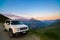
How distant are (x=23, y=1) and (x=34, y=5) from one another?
197 millimetres

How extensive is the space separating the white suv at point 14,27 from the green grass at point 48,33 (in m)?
0.14

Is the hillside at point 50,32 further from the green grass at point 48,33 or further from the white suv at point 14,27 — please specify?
the white suv at point 14,27

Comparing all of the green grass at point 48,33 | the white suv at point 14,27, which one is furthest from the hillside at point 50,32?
the white suv at point 14,27

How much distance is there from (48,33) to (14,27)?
0.56 metres

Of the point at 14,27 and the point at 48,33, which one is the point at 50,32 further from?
the point at 14,27

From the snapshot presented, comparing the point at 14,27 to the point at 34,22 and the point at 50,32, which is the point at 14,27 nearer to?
the point at 34,22

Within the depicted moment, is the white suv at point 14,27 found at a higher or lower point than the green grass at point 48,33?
higher

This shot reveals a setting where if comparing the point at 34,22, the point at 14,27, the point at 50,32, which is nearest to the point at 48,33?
the point at 50,32

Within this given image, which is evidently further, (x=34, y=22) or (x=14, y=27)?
(x=34, y=22)

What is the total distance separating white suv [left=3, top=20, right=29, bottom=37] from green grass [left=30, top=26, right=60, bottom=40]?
14 centimetres

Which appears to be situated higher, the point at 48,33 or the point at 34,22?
the point at 34,22

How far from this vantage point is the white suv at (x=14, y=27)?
192 centimetres

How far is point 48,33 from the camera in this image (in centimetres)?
198

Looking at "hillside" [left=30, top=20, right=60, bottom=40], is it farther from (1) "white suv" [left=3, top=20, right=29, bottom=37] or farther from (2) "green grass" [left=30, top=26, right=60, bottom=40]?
(1) "white suv" [left=3, top=20, right=29, bottom=37]
